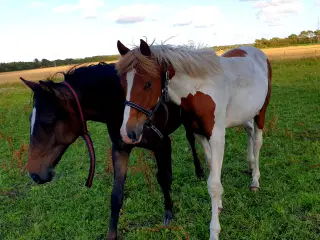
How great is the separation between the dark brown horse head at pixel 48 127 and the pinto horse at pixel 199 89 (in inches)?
22.9

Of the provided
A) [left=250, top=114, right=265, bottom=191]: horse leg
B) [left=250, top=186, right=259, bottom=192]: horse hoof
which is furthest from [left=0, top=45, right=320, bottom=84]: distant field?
[left=250, top=186, right=259, bottom=192]: horse hoof

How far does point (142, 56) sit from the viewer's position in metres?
2.56

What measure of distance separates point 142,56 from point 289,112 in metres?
6.43

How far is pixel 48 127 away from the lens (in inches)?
109

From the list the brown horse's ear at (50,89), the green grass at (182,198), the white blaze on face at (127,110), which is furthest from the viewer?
the green grass at (182,198)

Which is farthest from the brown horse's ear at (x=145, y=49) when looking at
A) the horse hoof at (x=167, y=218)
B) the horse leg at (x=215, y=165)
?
the horse hoof at (x=167, y=218)

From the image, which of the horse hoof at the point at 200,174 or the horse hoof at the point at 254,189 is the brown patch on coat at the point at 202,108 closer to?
the horse hoof at the point at 254,189

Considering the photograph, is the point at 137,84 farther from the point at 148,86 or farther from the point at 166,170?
the point at 166,170

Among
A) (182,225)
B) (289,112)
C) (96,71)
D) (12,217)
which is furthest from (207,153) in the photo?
(289,112)

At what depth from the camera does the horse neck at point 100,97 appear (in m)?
2.94

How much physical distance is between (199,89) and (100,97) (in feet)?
→ 2.94

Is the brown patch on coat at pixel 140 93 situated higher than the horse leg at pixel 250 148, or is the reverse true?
the brown patch on coat at pixel 140 93

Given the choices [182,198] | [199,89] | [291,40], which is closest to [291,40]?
[291,40]

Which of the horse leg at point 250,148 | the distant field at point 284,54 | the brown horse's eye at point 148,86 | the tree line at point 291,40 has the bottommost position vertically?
the horse leg at point 250,148
